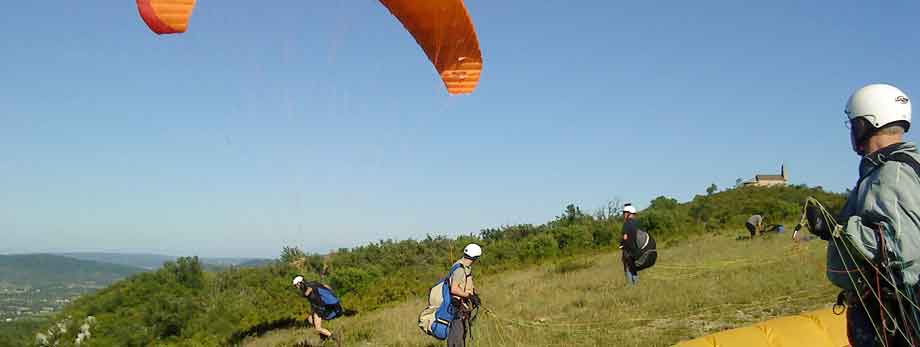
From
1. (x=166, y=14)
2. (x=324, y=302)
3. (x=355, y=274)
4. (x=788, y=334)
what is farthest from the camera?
(x=355, y=274)

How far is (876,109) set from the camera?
6.91ft

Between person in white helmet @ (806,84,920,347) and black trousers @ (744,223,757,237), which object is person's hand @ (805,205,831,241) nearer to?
person in white helmet @ (806,84,920,347)

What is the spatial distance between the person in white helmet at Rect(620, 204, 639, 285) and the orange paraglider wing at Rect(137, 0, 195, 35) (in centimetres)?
703

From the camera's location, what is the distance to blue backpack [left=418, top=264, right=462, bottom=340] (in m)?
6.04

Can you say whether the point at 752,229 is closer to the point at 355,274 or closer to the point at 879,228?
the point at 355,274

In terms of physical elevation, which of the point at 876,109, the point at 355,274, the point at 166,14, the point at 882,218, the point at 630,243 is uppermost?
the point at 166,14

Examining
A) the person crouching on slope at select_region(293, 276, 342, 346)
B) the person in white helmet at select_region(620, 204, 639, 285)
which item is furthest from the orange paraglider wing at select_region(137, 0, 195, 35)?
the person in white helmet at select_region(620, 204, 639, 285)

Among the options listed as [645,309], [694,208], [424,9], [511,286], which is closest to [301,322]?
[511,286]

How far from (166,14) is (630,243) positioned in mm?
7337

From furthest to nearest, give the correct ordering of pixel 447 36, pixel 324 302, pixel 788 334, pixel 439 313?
pixel 324 302 < pixel 447 36 < pixel 439 313 < pixel 788 334

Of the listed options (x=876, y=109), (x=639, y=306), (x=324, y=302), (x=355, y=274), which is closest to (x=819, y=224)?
(x=876, y=109)

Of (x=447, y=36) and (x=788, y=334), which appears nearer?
(x=788, y=334)

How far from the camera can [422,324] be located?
616cm

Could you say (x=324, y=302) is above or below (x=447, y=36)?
below
